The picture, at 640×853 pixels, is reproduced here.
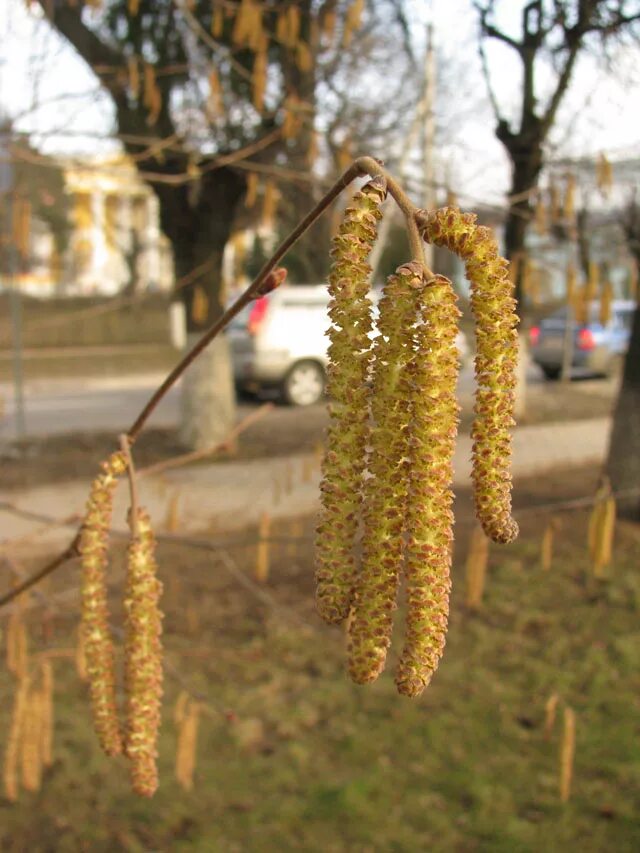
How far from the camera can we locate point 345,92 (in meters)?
8.69

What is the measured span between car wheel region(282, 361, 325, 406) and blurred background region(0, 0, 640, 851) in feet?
5.35

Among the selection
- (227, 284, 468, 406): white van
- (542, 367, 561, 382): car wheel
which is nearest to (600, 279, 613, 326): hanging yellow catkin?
(227, 284, 468, 406): white van

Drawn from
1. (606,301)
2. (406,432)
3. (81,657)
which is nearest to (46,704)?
(81,657)

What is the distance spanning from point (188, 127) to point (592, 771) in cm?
547

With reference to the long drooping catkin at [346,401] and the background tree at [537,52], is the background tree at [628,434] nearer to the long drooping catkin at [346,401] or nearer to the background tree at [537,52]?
the background tree at [537,52]

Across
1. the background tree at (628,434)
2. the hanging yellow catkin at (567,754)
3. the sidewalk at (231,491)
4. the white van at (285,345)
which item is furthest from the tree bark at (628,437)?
the white van at (285,345)

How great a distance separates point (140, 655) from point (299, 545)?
189 inches

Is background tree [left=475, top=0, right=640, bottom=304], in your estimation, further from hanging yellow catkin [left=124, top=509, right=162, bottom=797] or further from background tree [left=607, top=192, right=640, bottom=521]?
hanging yellow catkin [left=124, top=509, right=162, bottom=797]

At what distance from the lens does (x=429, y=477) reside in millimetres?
683

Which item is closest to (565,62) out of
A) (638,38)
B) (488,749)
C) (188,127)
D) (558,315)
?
(638,38)

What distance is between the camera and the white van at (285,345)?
12102 mm

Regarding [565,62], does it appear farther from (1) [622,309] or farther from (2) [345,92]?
(1) [622,309]

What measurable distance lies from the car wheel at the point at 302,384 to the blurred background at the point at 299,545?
1.63 m

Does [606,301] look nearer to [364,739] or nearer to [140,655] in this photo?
[364,739]
